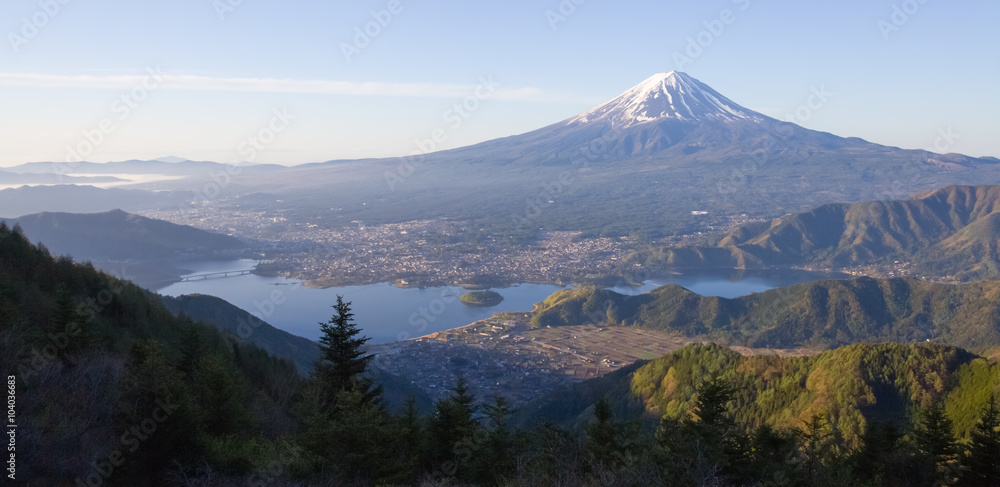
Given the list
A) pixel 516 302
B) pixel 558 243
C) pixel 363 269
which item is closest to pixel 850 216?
pixel 558 243

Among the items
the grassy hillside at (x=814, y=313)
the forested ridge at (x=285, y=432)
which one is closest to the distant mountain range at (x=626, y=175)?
the grassy hillside at (x=814, y=313)

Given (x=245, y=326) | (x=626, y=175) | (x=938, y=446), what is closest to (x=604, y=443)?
(x=938, y=446)

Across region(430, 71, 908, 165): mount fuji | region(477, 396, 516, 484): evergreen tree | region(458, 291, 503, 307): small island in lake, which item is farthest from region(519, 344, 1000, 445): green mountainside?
region(430, 71, 908, 165): mount fuji

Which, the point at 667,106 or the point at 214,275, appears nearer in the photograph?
the point at 214,275

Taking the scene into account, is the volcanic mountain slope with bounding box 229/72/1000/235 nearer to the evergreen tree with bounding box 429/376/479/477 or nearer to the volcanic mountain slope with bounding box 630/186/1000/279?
the volcanic mountain slope with bounding box 630/186/1000/279

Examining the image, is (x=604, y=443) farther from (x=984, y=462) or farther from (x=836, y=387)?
(x=836, y=387)

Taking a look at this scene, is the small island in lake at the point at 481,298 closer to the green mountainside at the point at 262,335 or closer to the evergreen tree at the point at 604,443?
the green mountainside at the point at 262,335

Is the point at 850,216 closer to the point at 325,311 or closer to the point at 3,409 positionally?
the point at 325,311
